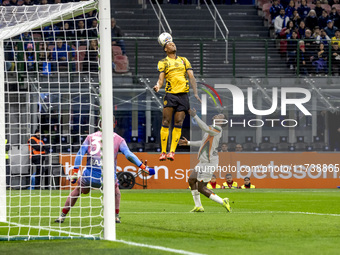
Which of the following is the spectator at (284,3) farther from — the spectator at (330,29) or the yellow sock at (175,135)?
the yellow sock at (175,135)

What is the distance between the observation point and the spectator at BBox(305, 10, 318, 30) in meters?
32.3

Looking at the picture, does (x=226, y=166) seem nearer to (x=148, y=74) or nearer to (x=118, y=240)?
(x=148, y=74)

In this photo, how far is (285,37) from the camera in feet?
104

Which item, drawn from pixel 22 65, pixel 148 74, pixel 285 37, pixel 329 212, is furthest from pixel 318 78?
pixel 329 212

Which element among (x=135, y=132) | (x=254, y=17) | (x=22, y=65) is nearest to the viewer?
(x=22, y=65)

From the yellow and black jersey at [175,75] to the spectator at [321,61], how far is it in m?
16.0

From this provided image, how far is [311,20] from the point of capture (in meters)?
32.4

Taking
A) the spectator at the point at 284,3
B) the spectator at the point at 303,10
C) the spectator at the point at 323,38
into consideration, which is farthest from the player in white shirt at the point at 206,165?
the spectator at the point at 284,3

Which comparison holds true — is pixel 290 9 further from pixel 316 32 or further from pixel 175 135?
pixel 175 135

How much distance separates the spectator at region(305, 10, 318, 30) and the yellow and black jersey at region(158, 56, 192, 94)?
18.9 meters

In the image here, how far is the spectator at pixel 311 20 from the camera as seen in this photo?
32.3m

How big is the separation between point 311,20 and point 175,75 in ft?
63.6

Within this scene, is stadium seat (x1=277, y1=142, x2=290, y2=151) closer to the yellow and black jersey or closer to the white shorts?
the white shorts

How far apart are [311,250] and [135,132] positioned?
19468 millimetres
